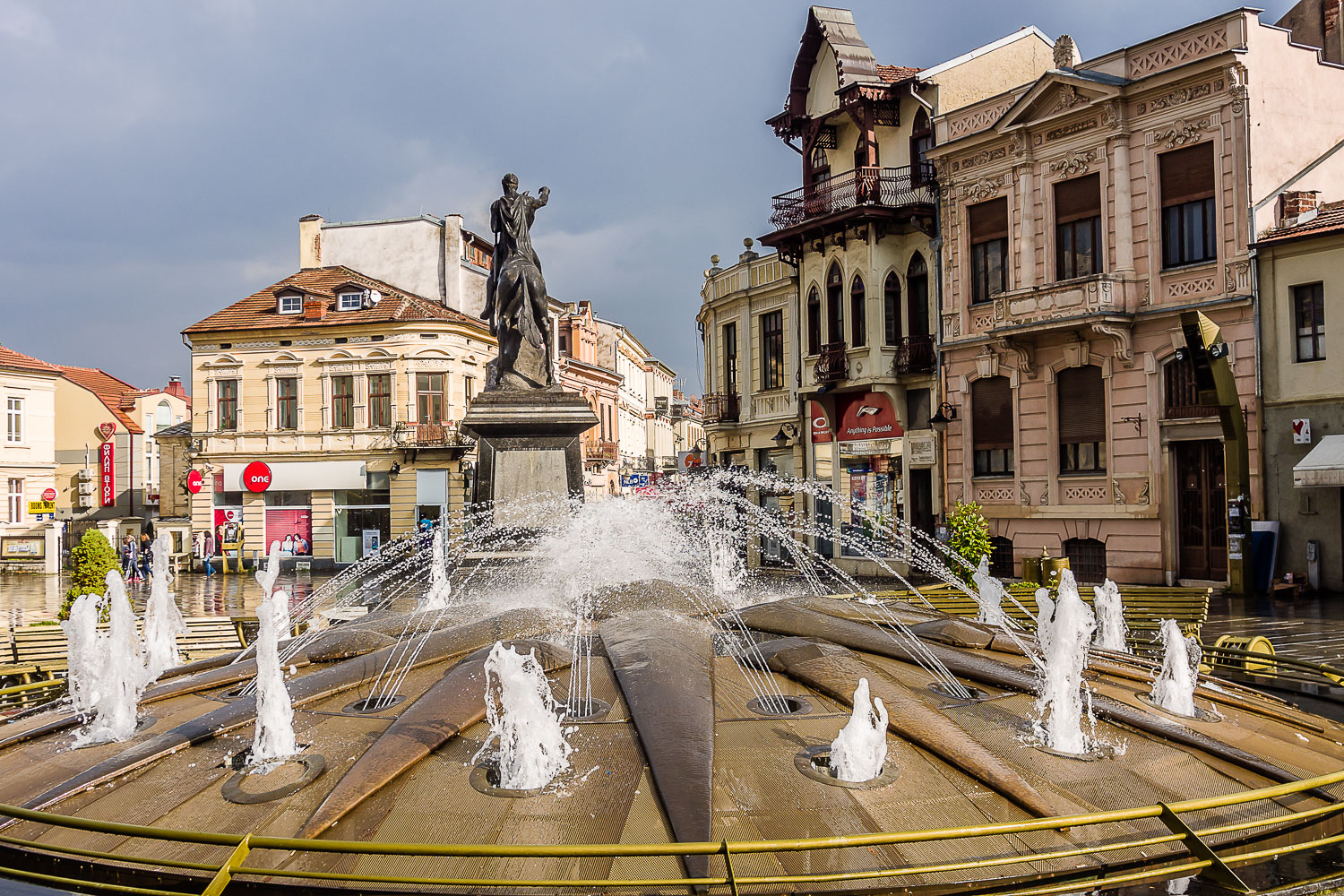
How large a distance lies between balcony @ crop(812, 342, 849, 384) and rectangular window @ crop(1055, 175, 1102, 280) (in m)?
7.02

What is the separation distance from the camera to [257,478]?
3909 cm

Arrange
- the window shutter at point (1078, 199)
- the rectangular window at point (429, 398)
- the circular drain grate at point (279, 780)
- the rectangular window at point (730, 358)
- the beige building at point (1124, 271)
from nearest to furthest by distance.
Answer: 1. the circular drain grate at point (279, 780)
2. the beige building at point (1124, 271)
3. the window shutter at point (1078, 199)
4. the rectangular window at point (730, 358)
5. the rectangular window at point (429, 398)

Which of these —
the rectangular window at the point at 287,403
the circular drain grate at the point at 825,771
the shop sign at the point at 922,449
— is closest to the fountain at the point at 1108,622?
the circular drain grate at the point at 825,771

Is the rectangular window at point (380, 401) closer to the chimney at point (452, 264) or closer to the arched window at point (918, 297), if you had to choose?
the chimney at point (452, 264)

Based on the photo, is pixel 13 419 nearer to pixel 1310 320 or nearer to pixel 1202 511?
pixel 1202 511

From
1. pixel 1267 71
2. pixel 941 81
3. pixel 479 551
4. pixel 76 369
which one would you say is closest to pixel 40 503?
pixel 76 369

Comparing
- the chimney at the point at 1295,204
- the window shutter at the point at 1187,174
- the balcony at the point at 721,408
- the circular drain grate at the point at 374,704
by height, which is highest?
the window shutter at the point at 1187,174

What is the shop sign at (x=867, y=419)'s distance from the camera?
29078mm

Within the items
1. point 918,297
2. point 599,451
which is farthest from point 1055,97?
point 599,451

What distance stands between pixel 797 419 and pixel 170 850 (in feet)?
94.7

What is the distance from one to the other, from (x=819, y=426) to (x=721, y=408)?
6.16 metres

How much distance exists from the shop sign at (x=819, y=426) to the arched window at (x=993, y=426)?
5.40m

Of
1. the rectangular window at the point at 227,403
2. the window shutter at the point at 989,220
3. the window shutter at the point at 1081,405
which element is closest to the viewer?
the window shutter at the point at 1081,405

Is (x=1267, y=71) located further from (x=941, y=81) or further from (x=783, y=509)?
(x=783, y=509)
